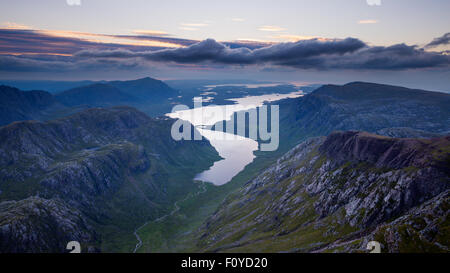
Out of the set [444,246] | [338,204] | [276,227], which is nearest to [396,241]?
[444,246]
